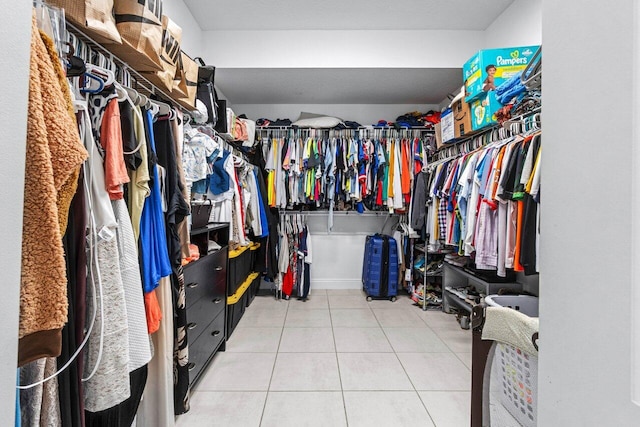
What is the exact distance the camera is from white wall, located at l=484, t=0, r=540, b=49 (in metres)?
2.29

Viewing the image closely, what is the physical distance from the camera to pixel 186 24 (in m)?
2.61

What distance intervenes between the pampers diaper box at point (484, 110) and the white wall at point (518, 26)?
21.6 inches

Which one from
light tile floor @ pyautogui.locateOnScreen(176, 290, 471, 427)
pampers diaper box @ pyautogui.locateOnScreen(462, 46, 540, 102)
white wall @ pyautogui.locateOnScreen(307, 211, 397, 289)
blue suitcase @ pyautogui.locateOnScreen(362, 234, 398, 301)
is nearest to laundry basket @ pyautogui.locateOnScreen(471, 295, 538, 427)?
light tile floor @ pyautogui.locateOnScreen(176, 290, 471, 427)

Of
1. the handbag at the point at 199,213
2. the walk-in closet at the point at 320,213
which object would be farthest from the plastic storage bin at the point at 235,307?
the handbag at the point at 199,213

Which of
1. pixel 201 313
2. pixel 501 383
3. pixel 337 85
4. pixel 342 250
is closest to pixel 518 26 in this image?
pixel 337 85

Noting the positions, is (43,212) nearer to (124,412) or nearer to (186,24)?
(124,412)

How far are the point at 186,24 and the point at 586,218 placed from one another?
3061 millimetres

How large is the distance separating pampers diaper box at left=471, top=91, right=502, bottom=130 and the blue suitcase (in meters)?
1.65

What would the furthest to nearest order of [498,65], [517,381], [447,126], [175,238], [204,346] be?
[447,126] → [498,65] → [204,346] → [175,238] → [517,381]

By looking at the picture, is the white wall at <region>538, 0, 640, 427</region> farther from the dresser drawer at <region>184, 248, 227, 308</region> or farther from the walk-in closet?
the dresser drawer at <region>184, 248, 227, 308</region>

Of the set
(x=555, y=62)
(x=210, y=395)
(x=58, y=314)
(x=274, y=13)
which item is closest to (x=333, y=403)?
(x=210, y=395)

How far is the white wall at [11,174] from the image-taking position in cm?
48

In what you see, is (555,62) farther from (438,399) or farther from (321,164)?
(321,164)

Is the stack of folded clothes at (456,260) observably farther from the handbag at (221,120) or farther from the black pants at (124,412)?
the black pants at (124,412)
